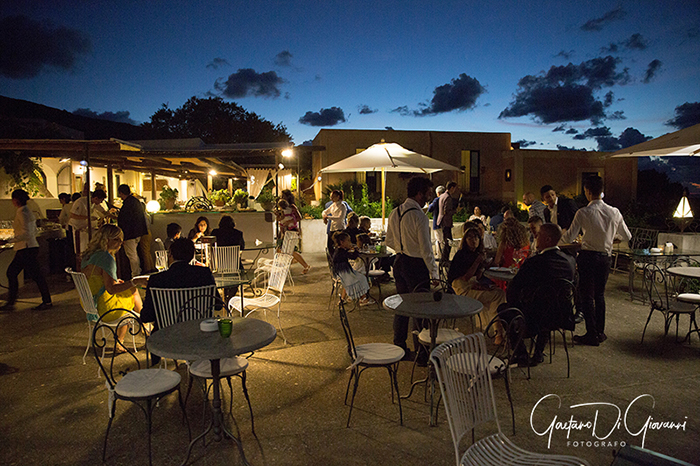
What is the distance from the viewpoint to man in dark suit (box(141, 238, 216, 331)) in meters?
3.46

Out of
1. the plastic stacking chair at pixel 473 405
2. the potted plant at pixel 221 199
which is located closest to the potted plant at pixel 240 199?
the potted plant at pixel 221 199

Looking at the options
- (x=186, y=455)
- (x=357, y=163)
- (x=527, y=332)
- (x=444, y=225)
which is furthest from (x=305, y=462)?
(x=444, y=225)

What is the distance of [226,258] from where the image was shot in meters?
6.12

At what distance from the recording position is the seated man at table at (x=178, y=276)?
346cm

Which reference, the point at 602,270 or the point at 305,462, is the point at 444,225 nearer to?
the point at 602,270

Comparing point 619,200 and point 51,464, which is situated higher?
point 619,200

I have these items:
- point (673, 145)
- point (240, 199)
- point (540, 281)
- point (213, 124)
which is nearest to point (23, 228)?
point (240, 199)

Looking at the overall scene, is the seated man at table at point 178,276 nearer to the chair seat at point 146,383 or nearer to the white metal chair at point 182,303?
the white metal chair at point 182,303

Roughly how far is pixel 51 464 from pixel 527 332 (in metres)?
3.58

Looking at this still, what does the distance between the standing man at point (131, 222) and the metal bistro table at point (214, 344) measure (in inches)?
203

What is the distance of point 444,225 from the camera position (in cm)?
920

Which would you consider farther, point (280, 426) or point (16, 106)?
point (16, 106)

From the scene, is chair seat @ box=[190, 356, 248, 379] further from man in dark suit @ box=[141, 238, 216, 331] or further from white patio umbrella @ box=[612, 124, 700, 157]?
white patio umbrella @ box=[612, 124, 700, 157]

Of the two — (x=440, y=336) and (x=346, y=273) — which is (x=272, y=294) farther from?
(x=440, y=336)
